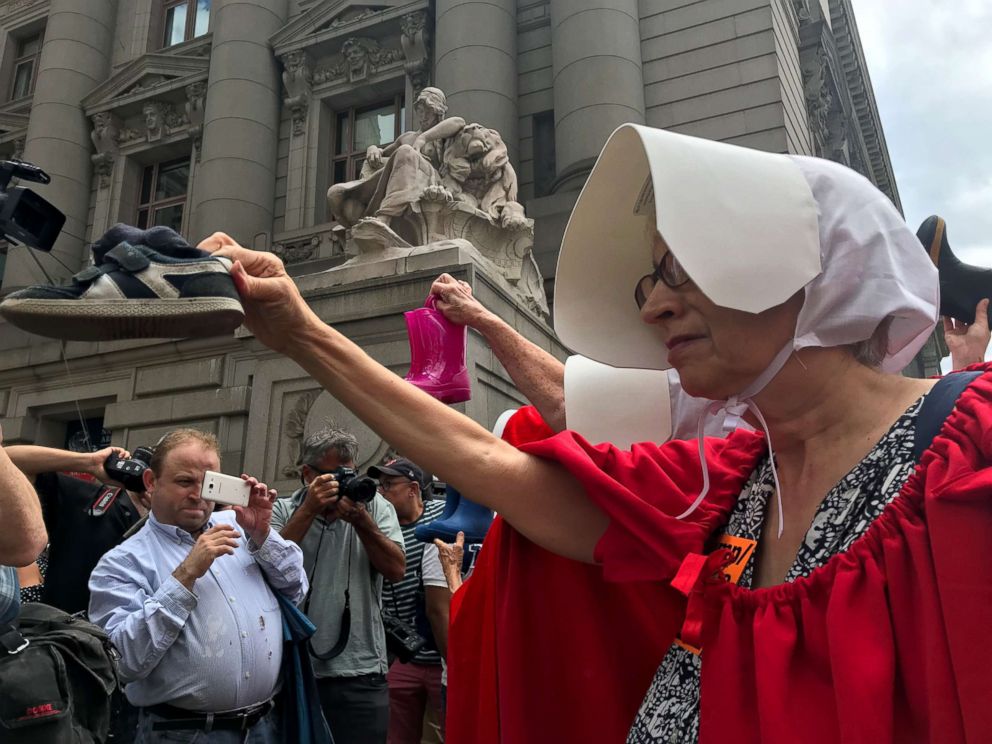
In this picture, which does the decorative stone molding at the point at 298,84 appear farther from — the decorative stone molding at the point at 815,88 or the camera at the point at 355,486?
the camera at the point at 355,486

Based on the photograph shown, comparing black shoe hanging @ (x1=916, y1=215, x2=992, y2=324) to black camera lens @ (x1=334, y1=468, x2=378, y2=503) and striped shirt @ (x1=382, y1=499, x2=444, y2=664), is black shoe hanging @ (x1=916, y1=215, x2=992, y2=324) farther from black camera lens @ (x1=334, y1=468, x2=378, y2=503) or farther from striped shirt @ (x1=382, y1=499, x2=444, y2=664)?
striped shirt @ (x1=382, y1=499, x2=444, y2=664)

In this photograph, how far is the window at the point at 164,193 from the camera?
813 inches

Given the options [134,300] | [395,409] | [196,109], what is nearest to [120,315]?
[134,300]

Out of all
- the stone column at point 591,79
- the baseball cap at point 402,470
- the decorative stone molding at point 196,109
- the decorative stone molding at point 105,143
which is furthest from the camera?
the decorative stone molding at point 105,143

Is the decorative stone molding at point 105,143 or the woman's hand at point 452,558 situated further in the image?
the decorative stone molding at point 105,143

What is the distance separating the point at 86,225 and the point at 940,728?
23.1 metres

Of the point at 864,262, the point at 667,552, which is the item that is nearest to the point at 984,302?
the point at 864,262

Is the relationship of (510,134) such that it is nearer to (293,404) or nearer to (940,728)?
(293,404)

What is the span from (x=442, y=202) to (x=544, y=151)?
8713mm

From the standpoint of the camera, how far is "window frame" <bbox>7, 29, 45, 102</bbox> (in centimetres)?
2361

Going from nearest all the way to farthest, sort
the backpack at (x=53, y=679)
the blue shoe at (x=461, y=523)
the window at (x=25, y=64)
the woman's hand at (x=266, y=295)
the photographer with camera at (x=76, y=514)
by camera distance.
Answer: the woman's hand at (x=266, y=295), the backpack at (x=53, y=679), the blue shoe at (x=461, y=523), the photographer with camera at (x=76, y=514), the window at (x=25, y=64)

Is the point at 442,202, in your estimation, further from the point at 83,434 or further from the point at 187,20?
the point at 187,20

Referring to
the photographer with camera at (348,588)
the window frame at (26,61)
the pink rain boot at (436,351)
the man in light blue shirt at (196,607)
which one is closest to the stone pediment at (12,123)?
the window frame at (26,61)

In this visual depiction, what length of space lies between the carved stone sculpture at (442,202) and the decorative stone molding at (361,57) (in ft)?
30.8
